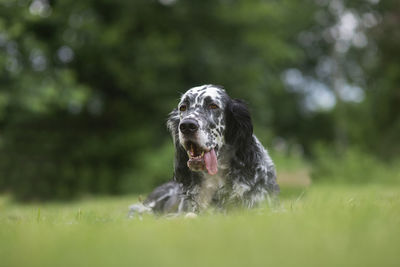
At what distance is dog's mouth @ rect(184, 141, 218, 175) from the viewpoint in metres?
4.02

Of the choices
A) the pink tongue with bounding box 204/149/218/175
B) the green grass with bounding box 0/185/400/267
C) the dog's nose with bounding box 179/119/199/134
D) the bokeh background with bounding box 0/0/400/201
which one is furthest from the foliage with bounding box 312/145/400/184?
the green grass with bounding box 0/185/400/267

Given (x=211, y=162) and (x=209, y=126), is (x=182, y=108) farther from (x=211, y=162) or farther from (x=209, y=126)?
(x=211, y=162)

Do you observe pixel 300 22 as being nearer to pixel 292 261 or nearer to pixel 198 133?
pixel 198 133

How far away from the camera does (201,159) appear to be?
407cm

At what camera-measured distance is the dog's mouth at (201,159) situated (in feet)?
13.2

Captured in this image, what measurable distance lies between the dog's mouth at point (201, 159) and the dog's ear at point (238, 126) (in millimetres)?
383

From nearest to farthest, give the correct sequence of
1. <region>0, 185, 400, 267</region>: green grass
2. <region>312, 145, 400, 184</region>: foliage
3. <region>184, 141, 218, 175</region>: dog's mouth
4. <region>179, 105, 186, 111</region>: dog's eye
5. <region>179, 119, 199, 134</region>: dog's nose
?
<region>0, 185, 400, 267</region>: green grass
<region>179, 119, 199, 134</region>: dog's nose
<region>184, 141, 218, 175</region>: dog's mouth
<region>179, 105, 186, 111</region>: dog's eye
<region>312, 145, 400, 184</region>: foliage

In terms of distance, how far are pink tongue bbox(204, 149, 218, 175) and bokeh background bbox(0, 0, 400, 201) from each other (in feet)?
28.1

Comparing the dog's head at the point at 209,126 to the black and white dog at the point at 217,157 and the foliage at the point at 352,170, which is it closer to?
the black and white dog at the point at 217,157

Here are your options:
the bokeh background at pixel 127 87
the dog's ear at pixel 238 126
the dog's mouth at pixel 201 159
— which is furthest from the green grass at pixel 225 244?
the bokeh background at pixel 127 87

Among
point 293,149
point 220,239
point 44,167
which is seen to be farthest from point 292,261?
point 44,167

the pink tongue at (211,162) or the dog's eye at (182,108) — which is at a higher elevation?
the dog's eye at (182,108)

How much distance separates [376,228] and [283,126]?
27189mm

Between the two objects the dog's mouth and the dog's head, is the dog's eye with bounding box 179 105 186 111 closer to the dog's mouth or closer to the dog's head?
the dog's head
